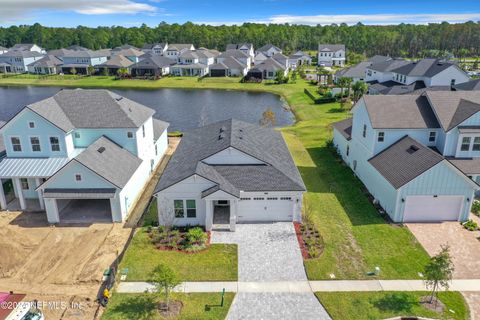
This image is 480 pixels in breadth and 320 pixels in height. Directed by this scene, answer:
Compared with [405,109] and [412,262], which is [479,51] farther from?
[412,262]

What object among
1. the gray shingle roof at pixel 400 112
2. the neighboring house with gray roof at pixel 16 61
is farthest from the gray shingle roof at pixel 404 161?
the neighboring house with gray roof at pixel 16 61

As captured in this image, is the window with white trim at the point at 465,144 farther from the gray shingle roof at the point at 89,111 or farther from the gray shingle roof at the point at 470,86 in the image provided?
the gray shingle roof at the point at 89,111

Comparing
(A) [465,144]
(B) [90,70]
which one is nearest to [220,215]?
(A) [465,144]

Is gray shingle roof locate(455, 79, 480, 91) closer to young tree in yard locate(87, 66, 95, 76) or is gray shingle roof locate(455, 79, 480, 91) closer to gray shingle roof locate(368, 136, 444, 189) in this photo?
gray shingle roof locate(368, 136, 444, 189)

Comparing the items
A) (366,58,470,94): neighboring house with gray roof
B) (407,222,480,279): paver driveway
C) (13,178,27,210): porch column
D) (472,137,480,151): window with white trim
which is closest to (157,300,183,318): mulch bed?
(407,222,480,279): paver driveway

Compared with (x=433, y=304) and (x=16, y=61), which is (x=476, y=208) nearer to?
(x=433, y=304)

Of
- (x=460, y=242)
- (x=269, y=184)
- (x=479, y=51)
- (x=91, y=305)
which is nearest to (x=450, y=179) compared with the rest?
(x=460, y=242)
